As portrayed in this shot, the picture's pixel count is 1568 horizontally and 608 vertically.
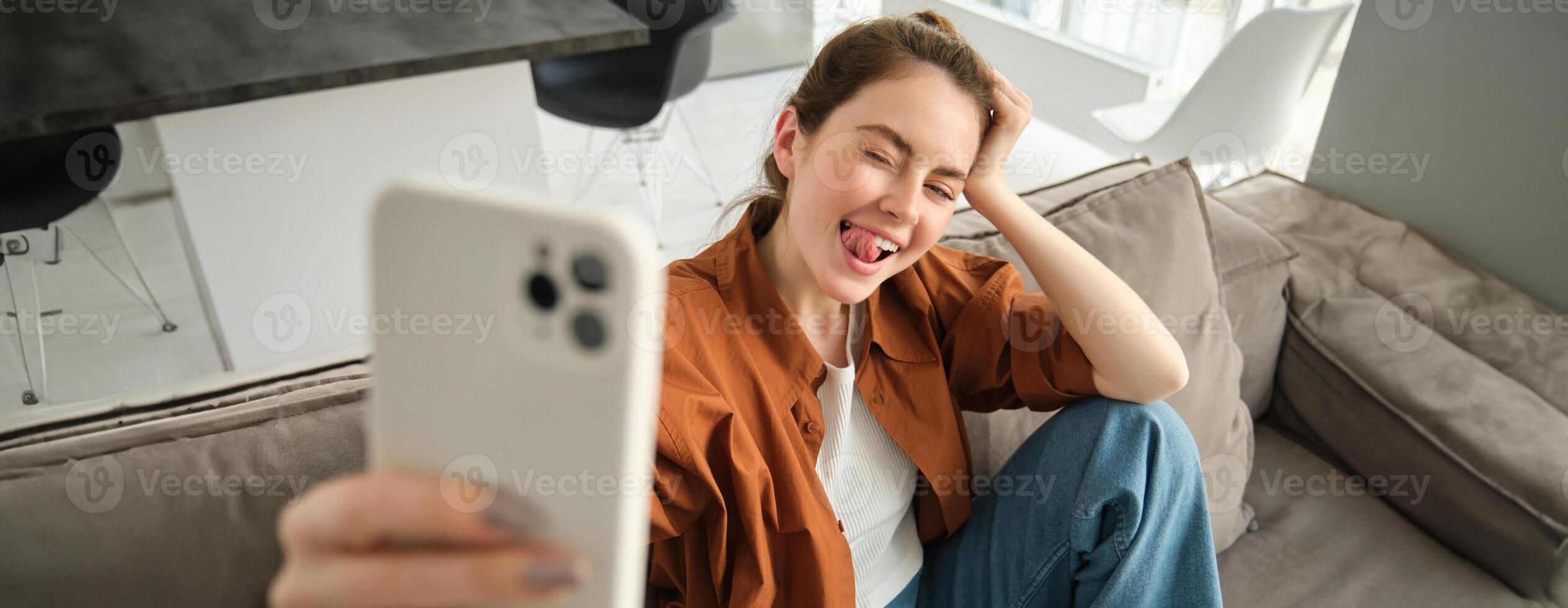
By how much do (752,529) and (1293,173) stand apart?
10.7 ft

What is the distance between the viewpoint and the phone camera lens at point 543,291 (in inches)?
15.5

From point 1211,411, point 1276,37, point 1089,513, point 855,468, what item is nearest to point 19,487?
point 855,468

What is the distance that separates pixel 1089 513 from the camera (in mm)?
1046

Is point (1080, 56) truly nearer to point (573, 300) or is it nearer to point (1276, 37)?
point (1276, 37)

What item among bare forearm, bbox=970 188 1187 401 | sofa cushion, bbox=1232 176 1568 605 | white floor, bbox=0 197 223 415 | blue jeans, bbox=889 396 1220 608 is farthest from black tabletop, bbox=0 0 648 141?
sofa cushion, bbox=1232 176 1568 605

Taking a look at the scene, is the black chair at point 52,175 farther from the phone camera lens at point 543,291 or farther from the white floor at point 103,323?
the phone camera lens at point 543,291

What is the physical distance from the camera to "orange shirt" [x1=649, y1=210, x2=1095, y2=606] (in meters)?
0.92

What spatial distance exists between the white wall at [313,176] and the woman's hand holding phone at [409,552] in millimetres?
1700
